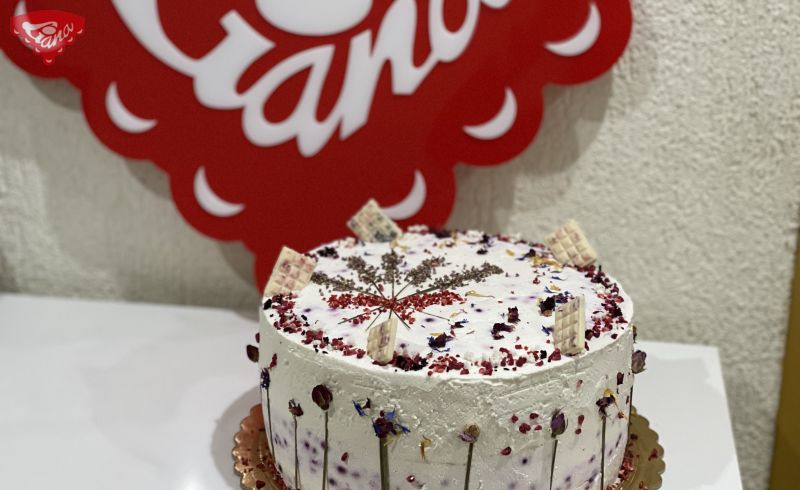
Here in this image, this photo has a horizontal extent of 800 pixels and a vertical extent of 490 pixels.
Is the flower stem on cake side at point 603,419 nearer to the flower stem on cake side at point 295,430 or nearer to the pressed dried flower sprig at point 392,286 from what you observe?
the pressed dried flower sprig at point 392,286

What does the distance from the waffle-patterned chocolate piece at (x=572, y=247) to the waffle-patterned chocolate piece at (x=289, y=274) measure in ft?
1.63

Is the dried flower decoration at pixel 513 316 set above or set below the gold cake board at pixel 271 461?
above

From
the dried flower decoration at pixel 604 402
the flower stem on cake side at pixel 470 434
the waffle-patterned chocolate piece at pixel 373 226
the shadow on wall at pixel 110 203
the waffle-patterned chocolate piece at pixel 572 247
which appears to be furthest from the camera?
the shadow on wall at pixel 110 203

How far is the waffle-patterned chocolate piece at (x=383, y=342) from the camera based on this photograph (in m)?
1.25

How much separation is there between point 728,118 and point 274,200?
3.61 ft

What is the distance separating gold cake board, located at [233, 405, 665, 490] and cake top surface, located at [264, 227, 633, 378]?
306mm

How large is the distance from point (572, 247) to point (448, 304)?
0.34 metres

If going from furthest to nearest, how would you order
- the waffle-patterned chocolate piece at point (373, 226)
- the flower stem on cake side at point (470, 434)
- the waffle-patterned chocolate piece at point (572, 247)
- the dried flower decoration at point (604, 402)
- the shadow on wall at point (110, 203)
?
the shadow on wall at point (110, 203)
the waffle-patterned chocolate piece at point (373, 226)
the waffle-patterned chocolate piece at point (572, 247)
the dried flower decoration at point (604, 402)
the flower stem on cake side at point (470, 434)

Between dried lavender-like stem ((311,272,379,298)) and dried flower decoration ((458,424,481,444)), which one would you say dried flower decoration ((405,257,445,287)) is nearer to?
dried lavender-like stem ((311,272,379,298))

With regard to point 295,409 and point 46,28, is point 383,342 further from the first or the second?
point 46,28

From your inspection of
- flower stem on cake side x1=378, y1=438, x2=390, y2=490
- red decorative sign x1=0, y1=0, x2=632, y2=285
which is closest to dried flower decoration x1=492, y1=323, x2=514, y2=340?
flower stem on cake side x1=378, y1=438, x2=390, y2=490

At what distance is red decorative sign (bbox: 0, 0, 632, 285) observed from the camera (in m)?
1.84

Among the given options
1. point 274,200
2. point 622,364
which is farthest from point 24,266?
point 622,364

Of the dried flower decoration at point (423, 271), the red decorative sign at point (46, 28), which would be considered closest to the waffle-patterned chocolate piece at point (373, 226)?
the dried flower decoration at point (423, 271)
